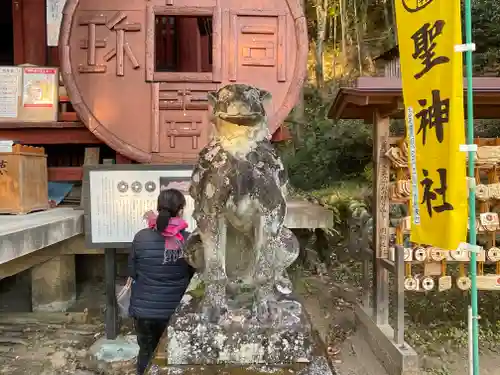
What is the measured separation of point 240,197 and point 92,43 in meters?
4.06

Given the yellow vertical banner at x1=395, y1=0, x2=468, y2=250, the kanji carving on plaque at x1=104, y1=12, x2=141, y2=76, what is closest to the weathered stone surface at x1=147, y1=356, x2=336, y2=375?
the yellow vertical banner at x1=395, y1=0, x2=468, y2=250

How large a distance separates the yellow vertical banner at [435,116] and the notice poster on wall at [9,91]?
4745 millimetres

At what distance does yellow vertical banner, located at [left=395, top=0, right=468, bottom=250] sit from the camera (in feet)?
11.5

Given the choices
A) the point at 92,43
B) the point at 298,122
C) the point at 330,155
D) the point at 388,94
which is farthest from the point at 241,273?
the point at 298,122

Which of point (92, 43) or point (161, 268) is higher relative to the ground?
point (92, 43)

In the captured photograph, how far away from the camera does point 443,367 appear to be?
5.34 metres

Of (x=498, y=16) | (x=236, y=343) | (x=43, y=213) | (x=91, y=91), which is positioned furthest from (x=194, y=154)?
(x=498, y=16)

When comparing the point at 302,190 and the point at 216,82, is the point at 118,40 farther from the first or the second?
the point at 302,190

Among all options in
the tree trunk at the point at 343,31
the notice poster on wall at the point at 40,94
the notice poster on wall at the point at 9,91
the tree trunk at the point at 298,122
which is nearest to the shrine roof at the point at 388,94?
the notice poster on wall at the point at 40,94

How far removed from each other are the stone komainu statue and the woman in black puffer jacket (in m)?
0.88

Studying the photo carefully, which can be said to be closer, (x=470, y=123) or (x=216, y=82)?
(x=470, y=123)

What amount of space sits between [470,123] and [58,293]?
18.3 ft

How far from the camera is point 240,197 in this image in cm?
241

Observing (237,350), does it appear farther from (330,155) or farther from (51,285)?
(330,155)
